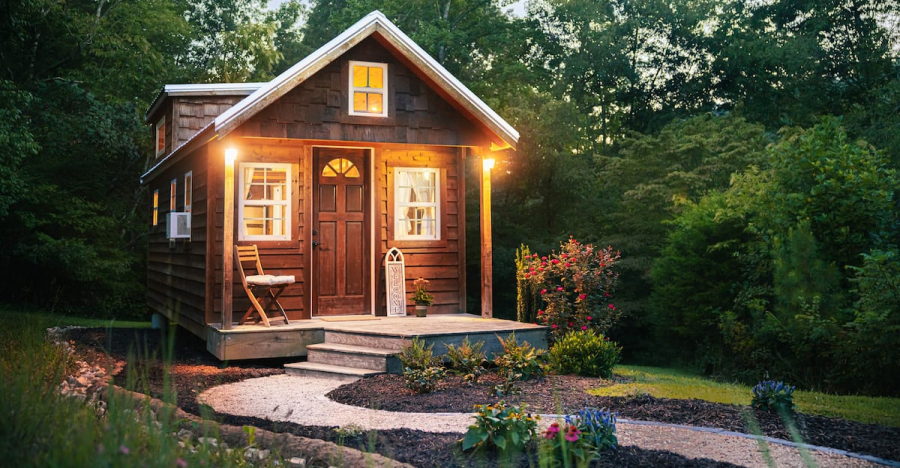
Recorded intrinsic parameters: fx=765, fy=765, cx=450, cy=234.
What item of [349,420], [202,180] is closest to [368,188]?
[202,180]

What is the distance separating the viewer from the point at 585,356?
8.72m

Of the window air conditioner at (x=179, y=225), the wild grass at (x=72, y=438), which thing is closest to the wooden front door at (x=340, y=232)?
the window air conditioner at (x=179, y=225)

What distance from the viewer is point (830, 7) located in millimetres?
21844

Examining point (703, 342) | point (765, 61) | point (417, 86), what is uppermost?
point (765, 61)

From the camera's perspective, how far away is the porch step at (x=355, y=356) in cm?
859

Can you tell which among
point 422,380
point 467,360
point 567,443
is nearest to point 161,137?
point 467,360

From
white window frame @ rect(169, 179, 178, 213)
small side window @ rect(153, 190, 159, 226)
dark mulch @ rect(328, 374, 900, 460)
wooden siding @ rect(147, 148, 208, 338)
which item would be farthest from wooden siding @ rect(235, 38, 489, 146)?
small side window @ rect(153, 190, 159, 226)

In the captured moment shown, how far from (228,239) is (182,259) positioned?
116 inches

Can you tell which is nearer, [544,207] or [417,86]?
[417,86]

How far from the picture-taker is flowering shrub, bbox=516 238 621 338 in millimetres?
10789

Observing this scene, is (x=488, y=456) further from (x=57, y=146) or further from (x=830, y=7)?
(x=830, y=7)

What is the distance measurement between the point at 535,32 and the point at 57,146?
14945 mm

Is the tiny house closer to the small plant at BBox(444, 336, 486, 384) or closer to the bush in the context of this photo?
the bush

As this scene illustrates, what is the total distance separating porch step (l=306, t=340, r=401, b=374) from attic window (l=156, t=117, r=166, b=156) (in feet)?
23.9
